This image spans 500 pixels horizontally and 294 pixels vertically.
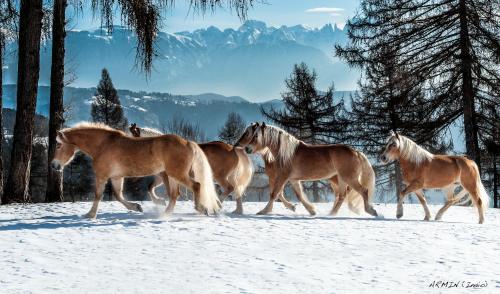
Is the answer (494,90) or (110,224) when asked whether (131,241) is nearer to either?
(110,224)

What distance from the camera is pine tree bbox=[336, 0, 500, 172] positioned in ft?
59.1

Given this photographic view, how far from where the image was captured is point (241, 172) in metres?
10.2

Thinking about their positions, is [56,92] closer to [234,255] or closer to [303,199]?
[303,199]

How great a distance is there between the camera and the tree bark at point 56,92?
11.5 meters

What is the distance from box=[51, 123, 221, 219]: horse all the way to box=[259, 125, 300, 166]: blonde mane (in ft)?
6.45

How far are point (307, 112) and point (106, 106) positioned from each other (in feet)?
57.5

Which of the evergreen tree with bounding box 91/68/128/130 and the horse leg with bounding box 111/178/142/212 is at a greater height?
the evergreen tree with bounding box 91/68/128/130

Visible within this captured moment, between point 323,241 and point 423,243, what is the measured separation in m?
1.47

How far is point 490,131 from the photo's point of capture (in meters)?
19.0

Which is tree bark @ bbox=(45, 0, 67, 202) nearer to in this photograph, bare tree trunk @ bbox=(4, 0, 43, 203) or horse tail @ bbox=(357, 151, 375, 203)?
bare tree trunk @ bbox=(4, 0, 43, 203)

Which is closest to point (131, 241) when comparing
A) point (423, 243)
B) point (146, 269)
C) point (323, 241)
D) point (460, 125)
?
point (146, 269)

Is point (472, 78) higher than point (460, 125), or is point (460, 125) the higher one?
point (472, 78)

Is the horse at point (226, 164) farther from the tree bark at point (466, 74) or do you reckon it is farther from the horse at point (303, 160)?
the tree bark at point (466, 74)

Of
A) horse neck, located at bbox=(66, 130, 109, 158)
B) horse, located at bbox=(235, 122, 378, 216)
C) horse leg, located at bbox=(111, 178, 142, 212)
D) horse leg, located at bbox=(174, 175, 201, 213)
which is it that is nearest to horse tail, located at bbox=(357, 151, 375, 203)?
horse, located at bbox=(235, 122, 378, 216)
